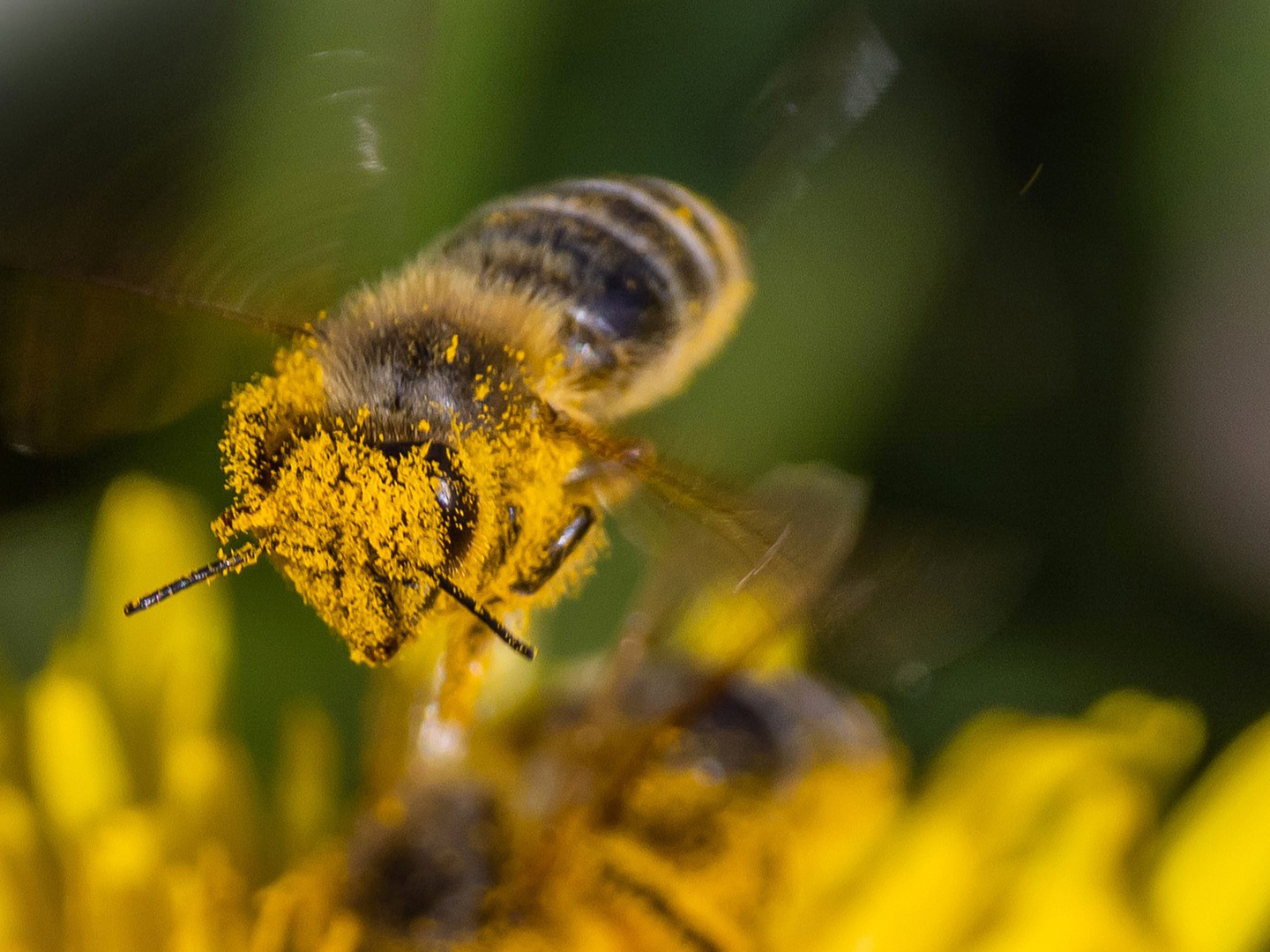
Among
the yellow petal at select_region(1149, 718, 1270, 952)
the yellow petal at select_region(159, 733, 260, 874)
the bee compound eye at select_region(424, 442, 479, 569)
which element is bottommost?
the yellow petal at select_region(1149, 718, 1270, 952)

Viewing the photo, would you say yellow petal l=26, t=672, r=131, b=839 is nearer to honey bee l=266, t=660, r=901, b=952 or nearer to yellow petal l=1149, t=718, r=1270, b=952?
honey bee l=266, t=660, r=901, b=952

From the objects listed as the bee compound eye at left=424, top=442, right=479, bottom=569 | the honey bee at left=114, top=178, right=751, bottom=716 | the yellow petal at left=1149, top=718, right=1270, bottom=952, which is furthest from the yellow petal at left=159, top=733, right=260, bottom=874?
the yellow petal at left=1149, top=718, right=1270, bottom=952

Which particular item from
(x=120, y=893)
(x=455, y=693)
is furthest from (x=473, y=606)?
(x=120, y=893)

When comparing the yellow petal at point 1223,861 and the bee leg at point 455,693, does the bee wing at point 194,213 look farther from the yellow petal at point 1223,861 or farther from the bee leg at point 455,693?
the yellow petal at point 1223,861

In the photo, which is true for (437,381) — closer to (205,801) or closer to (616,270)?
(616,270)

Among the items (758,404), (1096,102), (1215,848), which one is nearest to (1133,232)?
(1096,102)
